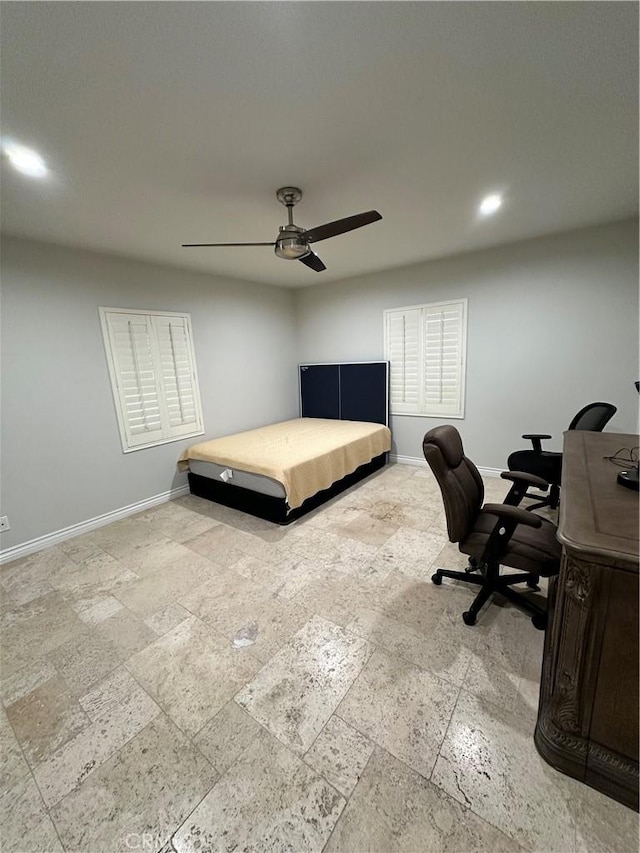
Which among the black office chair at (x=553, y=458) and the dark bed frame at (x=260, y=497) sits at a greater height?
the black office chair at (x=553, y=458)

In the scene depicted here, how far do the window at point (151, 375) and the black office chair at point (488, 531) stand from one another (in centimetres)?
289

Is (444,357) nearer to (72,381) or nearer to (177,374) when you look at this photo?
(177,374)

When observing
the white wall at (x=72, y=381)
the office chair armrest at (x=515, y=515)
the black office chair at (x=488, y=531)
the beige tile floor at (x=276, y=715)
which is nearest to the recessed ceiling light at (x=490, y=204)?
the black office chair at (x=488, y=531)

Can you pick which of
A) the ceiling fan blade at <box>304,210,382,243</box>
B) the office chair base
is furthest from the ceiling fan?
the office chair base

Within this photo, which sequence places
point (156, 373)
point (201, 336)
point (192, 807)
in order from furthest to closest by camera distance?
point (201, 336), point (156, 373), point (192, 807)

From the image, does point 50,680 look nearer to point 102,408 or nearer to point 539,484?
point 102,408

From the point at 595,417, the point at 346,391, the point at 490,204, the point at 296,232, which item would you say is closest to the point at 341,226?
the point at 296,232

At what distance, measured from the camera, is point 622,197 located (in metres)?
2.34

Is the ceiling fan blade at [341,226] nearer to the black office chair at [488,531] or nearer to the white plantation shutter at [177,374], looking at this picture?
the black office chair at [488,531]

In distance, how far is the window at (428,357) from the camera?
374 cm

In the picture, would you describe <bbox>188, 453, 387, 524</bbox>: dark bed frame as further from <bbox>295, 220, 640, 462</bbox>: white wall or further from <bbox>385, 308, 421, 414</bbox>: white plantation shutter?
<bbox>295, 220, 640, 462</bbox>: white wall

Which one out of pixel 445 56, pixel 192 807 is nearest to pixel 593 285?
pixel 445 56

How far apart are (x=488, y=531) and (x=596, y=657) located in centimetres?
80

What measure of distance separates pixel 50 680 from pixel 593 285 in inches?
191
